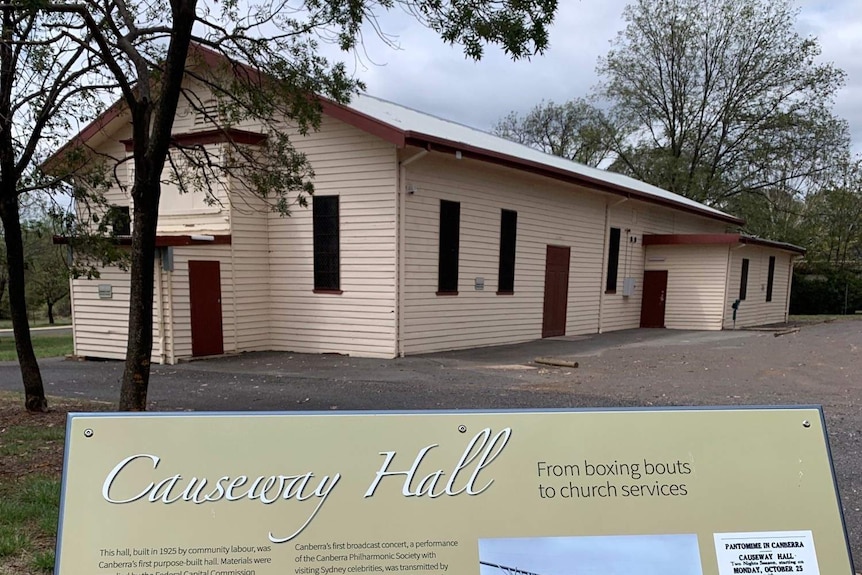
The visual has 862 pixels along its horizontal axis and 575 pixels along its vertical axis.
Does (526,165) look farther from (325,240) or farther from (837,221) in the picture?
(837,221)

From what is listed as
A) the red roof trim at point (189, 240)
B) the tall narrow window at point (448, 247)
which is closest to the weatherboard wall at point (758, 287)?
the tall narrow window at point (448, 247)

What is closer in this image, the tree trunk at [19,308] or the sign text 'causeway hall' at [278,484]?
the sign text 'causeway hall' at [278,484]

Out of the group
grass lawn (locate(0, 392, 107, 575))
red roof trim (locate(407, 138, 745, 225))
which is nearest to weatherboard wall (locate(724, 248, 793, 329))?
red roof trim (locate(407, 138, 745, 225))

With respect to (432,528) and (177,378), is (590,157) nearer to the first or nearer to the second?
(177,378)

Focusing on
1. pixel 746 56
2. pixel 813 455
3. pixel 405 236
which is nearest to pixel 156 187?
pixel 813 455

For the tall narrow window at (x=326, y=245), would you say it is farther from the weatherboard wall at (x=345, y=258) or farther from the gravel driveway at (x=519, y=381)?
the gravel driveway at (x=519, y=381)

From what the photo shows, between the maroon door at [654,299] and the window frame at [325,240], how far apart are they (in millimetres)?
12622

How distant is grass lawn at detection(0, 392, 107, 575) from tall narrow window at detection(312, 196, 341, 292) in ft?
19.5

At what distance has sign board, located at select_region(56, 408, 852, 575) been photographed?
5.53 ft

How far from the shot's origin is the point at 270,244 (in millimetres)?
12625

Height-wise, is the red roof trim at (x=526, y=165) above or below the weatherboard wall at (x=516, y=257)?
above

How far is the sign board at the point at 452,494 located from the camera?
5.53 feet

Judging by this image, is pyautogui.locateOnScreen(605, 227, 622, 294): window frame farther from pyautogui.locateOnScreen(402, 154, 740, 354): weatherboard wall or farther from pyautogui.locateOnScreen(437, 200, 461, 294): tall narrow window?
pyautogui.locateOnScreen(437, 200, 461, 294): tall narrow window

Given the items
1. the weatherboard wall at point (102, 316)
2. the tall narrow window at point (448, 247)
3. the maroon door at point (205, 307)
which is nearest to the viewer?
the maroon door at point (205, 307)
